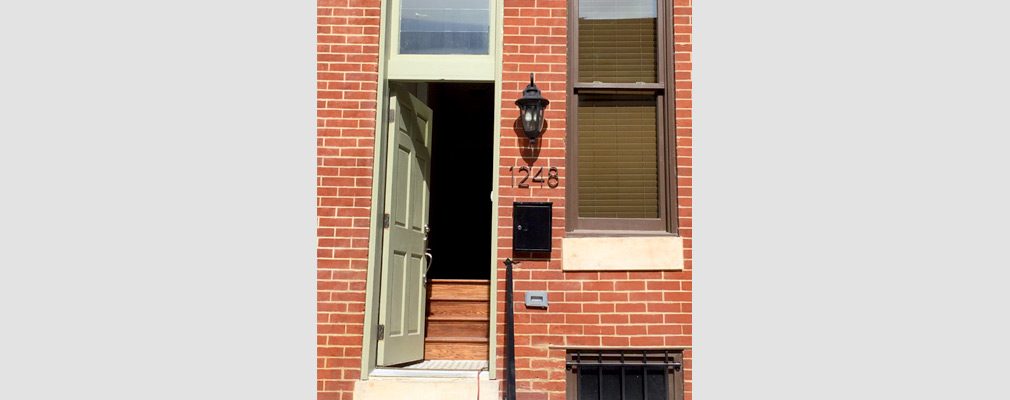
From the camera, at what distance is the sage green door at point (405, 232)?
207 inches

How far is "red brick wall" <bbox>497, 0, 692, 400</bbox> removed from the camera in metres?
4.97

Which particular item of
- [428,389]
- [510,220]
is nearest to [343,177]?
[510,220]

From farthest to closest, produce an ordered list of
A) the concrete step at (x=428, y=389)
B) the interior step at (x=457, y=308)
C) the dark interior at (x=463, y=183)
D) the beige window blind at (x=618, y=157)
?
the dark interior at (x=463, y=183), the interior step at (x=457, y=308), the beige window blind at (x=618, y=157), the concrete step at (x=428, y=389)

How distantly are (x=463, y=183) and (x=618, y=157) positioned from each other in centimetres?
405

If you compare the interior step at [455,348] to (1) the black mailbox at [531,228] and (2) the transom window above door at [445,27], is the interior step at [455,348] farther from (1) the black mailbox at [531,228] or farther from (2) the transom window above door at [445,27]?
(2) the transom window above door at [445,27]

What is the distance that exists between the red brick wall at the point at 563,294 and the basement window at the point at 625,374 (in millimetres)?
63

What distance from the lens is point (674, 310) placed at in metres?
4.98

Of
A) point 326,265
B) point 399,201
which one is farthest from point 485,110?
point 326,265

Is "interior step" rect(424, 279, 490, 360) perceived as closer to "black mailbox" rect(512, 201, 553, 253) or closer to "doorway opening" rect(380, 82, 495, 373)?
"black mailbox" rect(512, 201, 553, 253)

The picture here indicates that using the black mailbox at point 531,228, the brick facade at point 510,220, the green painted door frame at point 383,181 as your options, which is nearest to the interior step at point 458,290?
the green painted door frame at point 383,181

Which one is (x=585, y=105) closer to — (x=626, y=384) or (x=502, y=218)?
(x=502, y=218)

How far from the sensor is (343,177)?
511 centimetres

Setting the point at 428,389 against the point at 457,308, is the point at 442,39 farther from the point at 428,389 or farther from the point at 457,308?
the point at 428,389

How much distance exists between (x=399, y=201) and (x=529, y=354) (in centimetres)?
146
